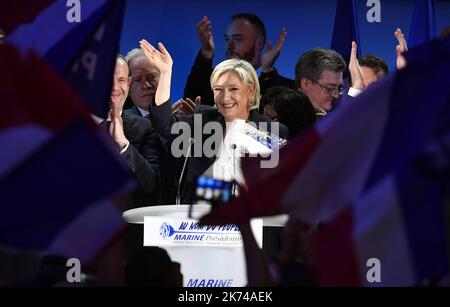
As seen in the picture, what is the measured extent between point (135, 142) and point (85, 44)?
1.75m

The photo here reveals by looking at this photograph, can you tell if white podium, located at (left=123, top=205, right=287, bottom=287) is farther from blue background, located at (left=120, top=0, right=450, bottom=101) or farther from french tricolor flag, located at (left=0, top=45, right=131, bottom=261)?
blue background, located at (left=120, top=0, right=450, bottom=101)

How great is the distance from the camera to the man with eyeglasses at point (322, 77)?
7.10m

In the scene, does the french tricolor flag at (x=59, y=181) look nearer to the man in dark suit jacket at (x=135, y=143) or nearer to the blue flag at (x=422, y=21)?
the man in dark suit jacket at (x=135, y=143)

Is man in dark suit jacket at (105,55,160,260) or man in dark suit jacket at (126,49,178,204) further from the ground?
man in dark suit jacket at (126,49,178,204)

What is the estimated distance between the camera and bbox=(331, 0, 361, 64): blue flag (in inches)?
306

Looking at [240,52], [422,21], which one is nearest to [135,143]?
[240,52]

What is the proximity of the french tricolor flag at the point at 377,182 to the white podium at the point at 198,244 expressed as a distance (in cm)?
89

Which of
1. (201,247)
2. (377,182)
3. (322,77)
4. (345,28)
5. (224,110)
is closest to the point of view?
(377,182)

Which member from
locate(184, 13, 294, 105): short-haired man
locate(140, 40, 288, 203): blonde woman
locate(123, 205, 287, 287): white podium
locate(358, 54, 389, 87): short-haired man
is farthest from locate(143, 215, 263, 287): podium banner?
locate(358, 54, 389, 87): short-haired man

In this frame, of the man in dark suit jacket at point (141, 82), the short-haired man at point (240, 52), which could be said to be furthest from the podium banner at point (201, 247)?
the short-haired man at point (240, 52)

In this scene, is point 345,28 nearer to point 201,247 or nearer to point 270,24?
point 270,24

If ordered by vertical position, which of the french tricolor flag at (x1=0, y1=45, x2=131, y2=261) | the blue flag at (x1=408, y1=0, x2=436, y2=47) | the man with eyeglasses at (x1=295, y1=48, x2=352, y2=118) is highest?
the blue flag at (x1=408, y1=0, x2=436, y2=47)

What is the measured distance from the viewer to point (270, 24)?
7957 mm

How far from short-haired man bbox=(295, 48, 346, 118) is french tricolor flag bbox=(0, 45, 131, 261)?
2.91 meters
